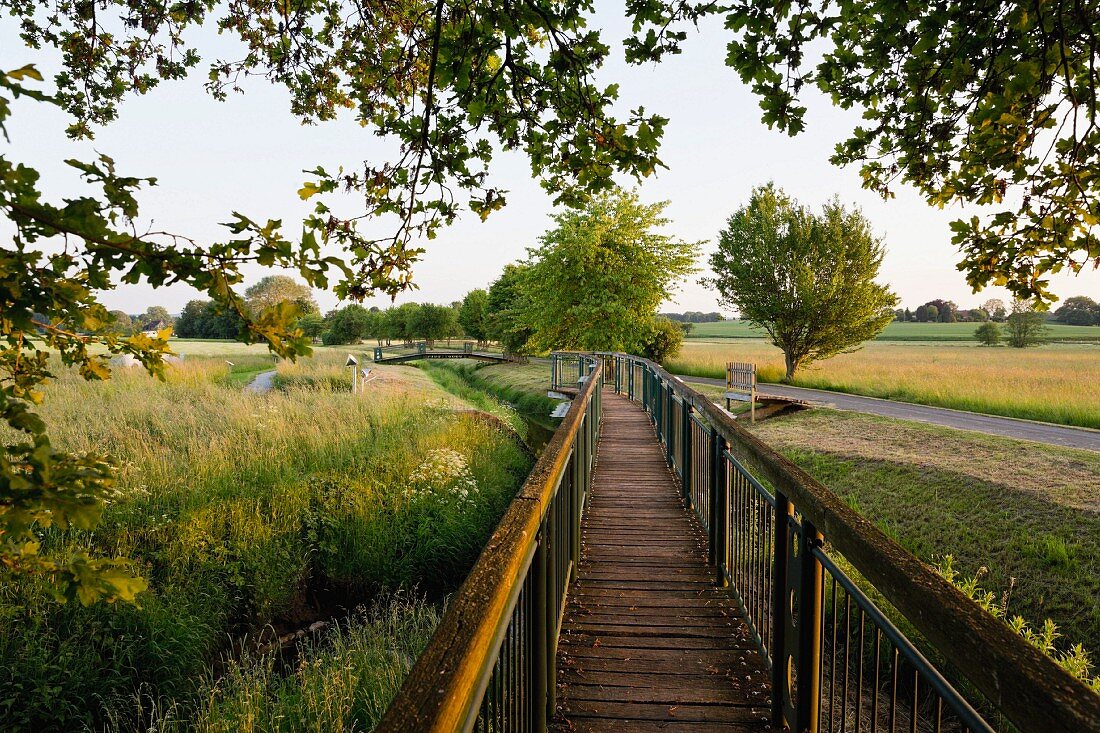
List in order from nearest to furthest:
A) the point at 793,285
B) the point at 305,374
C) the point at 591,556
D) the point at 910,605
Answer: the point at 910,605, the point at 591,556, the point at 305,374, the point at 793,285

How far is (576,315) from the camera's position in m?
26.2

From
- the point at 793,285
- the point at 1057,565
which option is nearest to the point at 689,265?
the point at 793,285

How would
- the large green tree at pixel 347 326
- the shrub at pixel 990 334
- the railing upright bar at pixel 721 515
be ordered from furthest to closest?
the large green tree at pixel 347 326
the shrub at pixel 990 334
the railing upright bar at pixel 721 515

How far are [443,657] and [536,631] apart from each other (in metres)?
1.28

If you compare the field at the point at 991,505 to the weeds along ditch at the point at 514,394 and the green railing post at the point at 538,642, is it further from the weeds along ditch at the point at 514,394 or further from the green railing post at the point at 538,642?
the weeds along ditch at the point at 514,394

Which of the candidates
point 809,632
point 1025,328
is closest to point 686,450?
point 809,632

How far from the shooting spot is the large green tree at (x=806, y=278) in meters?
27.5

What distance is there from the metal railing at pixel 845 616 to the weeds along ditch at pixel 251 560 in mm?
2075

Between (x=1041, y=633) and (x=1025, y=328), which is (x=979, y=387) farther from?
(x=1025, y=328)

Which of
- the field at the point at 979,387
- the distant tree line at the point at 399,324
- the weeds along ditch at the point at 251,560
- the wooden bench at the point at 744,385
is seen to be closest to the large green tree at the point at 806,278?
the field at the point at 979,387

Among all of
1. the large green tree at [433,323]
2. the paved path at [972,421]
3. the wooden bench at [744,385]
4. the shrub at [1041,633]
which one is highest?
the large green tree at [433,323]

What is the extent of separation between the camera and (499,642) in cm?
148

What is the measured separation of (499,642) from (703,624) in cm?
271

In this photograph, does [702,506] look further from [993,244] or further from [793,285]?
[793,285]
